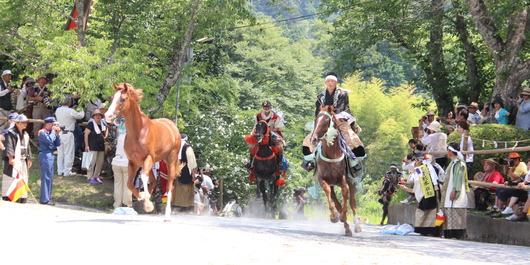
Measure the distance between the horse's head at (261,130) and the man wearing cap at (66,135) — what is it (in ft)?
17.7

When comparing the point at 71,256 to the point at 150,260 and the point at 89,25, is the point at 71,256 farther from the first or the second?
the point at 89,25

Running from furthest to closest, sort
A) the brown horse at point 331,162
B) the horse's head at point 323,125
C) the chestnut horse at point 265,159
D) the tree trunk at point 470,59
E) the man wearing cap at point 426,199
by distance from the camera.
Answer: the tree trunk at point 470,59
the chestnut horse at point 265,159
the man wearing cap at point 426,199
the brown horse at point 331,162
the horse's head at point 323,125

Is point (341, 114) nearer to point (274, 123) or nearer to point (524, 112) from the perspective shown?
point (524, 112)

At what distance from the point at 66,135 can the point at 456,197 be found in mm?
11838

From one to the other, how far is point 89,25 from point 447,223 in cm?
1790

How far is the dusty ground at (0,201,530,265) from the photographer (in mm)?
9711

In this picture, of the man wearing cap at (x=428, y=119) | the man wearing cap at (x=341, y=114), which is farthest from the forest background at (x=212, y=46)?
the man wearing cap at (x=341, y=114)

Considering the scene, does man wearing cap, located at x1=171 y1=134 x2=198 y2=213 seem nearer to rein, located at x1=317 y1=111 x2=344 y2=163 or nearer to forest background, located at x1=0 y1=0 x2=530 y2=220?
forest background, located at x1=0 y1=0 x2=530 y2=220

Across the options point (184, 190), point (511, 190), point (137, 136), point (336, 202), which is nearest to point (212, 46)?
point (184, 190)

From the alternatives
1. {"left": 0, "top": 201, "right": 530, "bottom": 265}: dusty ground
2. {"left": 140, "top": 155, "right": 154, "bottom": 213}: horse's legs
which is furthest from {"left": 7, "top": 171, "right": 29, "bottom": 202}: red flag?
{"left": 140, "top": 155, "right": 154, "bottom": 213}: horse's legs

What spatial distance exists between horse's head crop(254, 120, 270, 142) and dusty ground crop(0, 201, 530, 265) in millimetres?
7484

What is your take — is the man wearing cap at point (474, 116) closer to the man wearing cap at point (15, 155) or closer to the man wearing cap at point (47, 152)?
the man wearing cap at point (47, 152)

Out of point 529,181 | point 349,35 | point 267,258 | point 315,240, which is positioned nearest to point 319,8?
point 349,35

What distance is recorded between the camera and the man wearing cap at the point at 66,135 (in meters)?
22.5
